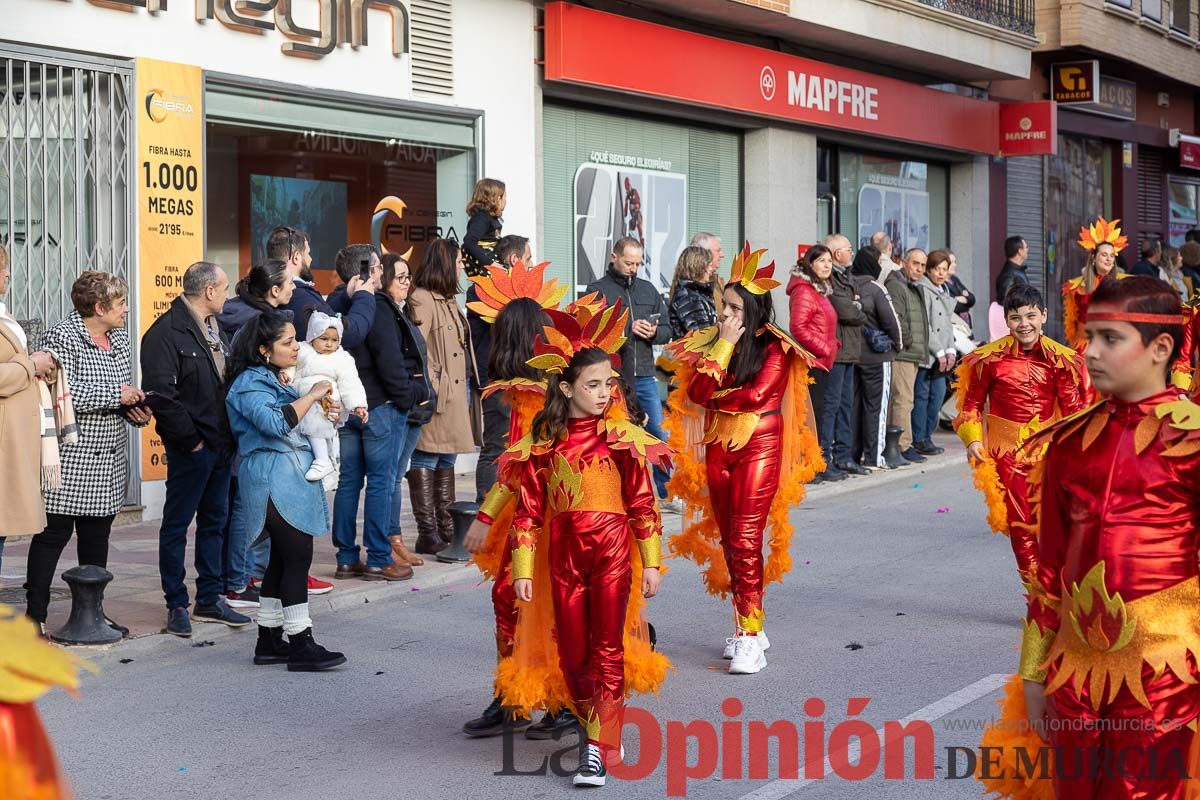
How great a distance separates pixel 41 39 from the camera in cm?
1085

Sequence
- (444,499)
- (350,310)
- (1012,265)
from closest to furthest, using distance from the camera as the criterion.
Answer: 1. (350,310)
2. (444,499)
3. (1012,265)

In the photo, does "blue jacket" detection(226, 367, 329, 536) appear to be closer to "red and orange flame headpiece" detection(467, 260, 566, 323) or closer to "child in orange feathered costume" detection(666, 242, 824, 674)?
"red and orange flame headpiece" detection(467, 260, 566, 323)

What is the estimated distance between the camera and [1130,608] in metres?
3.65

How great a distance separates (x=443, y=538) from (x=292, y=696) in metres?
3.53

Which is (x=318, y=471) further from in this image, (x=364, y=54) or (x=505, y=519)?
(x=364, y=54)

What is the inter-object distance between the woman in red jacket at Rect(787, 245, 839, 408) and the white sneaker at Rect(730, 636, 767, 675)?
4.96 feet

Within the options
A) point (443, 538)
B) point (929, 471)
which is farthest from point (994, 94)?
point (443, 538)

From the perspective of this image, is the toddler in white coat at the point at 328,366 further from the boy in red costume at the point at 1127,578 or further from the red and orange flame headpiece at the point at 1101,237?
the red and orange flame headpiece at the point at 1101,237

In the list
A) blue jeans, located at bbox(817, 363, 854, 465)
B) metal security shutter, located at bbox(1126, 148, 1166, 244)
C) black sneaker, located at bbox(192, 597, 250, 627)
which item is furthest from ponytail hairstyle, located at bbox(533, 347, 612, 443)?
metal security shutter, located at bbox(1126, 148, 1166, 244)

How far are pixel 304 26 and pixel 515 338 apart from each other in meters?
7.11

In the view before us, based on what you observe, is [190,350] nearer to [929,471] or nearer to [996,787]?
[996,787]

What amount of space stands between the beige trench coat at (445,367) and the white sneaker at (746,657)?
3.48m

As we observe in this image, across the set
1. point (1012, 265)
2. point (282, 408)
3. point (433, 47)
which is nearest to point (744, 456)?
point (282, 408)

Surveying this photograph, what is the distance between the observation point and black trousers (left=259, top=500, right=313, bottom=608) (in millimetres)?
7293
